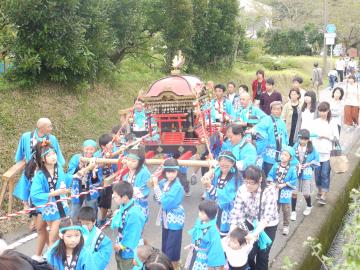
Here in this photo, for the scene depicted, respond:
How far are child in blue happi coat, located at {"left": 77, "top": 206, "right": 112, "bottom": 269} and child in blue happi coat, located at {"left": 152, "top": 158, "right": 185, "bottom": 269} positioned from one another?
3.54ft

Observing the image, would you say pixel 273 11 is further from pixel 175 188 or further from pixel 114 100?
pixel 175 188

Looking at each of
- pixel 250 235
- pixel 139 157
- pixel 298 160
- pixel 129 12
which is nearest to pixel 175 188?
pixel 139 157

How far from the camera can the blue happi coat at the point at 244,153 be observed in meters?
6.09

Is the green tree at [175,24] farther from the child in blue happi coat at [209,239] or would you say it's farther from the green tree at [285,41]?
the green tree at [285,41]

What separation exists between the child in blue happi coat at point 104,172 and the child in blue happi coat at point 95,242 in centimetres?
230

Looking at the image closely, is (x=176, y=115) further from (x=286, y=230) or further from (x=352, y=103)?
(x=352, y=103)

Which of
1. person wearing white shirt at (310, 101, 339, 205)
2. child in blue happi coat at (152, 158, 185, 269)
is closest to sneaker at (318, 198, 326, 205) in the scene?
person wearing white shirt at (310, 101, 339, 205)

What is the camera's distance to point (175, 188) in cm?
544

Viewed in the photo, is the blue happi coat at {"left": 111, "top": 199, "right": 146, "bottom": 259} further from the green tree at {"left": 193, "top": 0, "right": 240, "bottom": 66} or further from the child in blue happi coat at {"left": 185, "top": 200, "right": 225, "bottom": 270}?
the green tree at {"left": 193, "top": 0, "right": 240, "bottom": 66}

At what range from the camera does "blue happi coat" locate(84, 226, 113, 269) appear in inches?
168

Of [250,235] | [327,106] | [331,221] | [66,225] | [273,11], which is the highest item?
[273,11]

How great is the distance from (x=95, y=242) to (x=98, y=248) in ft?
0.23

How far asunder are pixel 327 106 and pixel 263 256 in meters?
3.56

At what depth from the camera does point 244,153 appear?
20.4ft
